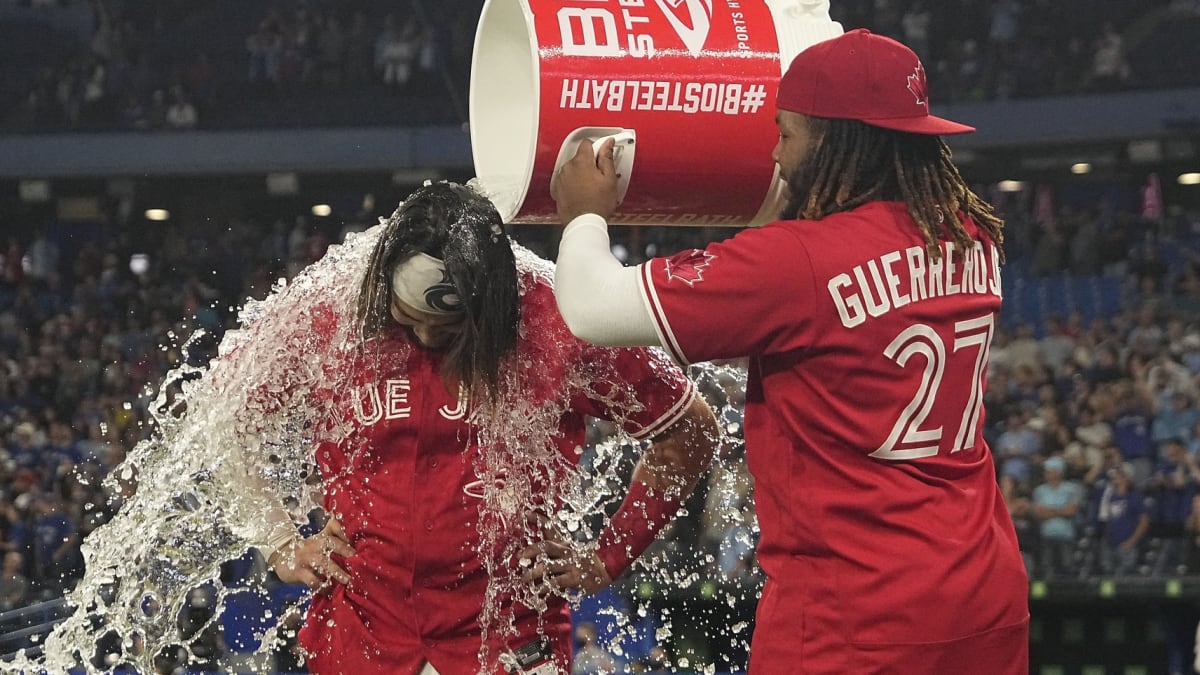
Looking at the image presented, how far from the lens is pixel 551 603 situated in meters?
3.10

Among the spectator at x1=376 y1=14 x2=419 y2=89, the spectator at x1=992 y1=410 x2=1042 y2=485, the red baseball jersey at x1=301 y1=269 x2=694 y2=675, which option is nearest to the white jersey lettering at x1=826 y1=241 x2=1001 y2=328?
the red baseball jersey at x1=301 y1=269 x2=694 y2=675

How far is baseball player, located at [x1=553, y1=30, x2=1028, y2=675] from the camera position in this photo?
2291 millimetres

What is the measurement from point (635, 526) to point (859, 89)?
1.19m

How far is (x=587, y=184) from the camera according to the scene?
2.58m

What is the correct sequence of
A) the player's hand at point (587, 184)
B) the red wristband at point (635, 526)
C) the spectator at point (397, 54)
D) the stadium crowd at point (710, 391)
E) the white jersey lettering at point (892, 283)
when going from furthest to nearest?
the spectator at point (397, 54) → the stadium crowd at point (710, 391) → the red wristband at point (635, 526) → the player's hand at point (587, 184) → the white jersey lettering at point (892, 283)

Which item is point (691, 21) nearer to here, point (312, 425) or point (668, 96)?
point (668, 96)

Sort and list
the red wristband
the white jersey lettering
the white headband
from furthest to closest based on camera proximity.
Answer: the red wristband
the white headband
the white jersey lettering

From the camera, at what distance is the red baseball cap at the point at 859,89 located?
7.71ft

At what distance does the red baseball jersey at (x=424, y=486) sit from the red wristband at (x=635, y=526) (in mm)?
232

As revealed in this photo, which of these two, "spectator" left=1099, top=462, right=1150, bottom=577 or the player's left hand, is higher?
the player's left hand

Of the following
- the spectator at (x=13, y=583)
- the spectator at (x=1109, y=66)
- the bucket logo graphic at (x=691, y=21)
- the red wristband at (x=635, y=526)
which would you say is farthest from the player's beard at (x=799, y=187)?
the spectator at (x=1109, y=66)

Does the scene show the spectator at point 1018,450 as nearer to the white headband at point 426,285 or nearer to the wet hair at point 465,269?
the wet hair at point 465,269

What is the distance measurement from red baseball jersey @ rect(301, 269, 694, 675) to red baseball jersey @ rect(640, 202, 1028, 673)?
2.26ft

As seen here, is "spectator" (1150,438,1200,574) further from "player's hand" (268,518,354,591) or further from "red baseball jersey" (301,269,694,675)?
"player's hand" (268,518,354,591)
